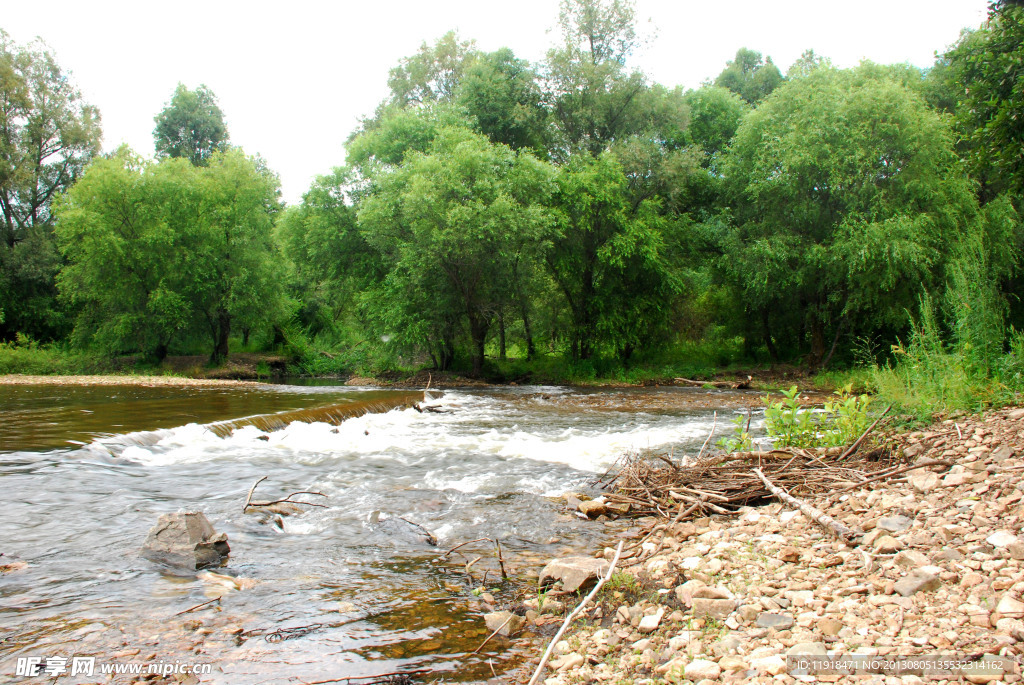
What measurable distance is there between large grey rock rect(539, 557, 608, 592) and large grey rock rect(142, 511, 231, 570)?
8.83 feet

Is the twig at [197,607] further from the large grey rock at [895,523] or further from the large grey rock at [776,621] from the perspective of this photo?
the large grey rock at [895,523]

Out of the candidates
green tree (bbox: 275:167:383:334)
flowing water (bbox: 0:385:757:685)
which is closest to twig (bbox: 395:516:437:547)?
flowing water (bbox: 0:385:757:685)

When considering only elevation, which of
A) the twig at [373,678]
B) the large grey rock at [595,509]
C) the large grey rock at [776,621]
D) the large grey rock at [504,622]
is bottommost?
the twig at [373,678]

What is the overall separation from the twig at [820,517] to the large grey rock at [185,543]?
4.76m

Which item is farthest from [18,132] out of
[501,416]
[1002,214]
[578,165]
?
[1002,214]

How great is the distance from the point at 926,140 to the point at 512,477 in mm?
20323

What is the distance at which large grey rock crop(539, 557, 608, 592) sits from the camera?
4.36 meters

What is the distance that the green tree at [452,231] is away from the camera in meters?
22.0

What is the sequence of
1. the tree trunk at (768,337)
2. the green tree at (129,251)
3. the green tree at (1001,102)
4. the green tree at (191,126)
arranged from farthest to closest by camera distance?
the green tree at (191,126) < the green tree at (129,251) < the tree trunk at (768,337) < the green tree at (1001,102)

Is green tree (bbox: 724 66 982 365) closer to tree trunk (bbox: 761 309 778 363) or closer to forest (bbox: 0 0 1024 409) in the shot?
forest (bbox: 0 0 1024 409)

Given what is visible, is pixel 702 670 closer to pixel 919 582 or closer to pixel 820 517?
pixel 919 582

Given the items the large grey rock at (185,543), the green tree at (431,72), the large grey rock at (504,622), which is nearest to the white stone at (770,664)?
the large grey rock at (504,622)

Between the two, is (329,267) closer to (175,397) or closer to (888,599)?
(175,397)

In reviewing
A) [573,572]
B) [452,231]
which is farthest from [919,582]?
[452,231]
